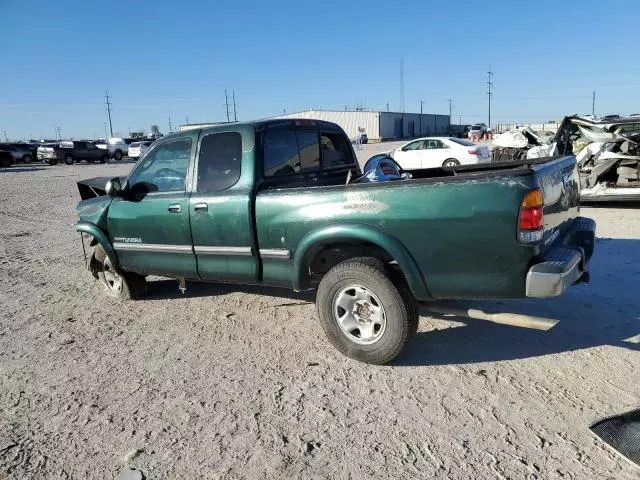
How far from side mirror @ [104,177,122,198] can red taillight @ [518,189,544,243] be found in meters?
3.84

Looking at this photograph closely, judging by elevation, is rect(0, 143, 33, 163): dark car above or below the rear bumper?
above

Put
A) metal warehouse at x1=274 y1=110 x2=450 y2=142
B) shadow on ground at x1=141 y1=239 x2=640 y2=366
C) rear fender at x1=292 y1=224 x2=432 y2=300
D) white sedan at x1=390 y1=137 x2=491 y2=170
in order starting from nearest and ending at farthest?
rear fender at x1=292 y1=224 x2=432 y2=300 → shadow on ground at x1=141 y1=239 x2=640 y2=366 → white sedan at x1=390 y1=137 x2=491 y2=170 → metal warehouse at x1=274 y1=110 x2=450 y2=142

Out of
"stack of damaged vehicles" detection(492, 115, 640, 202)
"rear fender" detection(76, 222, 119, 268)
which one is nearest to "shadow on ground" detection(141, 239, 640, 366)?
"rear fender" detection(76, 222, 119, 268)

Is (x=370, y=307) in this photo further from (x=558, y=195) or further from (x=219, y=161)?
(x=219, y=161)

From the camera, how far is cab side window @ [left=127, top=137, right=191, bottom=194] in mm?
4797

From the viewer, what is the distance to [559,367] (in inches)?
145

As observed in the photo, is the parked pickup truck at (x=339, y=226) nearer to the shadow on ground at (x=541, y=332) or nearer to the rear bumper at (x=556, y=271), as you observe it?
the rear bumper at (x=556, y=271)

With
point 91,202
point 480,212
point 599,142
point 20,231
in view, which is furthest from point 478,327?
point 20,231

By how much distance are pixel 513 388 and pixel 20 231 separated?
34.5 ft

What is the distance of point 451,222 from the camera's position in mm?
3277

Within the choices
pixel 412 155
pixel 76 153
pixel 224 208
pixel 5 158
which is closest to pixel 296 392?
pixel 224 208

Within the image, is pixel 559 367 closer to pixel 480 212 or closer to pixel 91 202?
pixel 480 212

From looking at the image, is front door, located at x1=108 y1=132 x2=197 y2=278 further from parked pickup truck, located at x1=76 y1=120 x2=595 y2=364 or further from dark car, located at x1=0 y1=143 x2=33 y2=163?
dark car, located at x1=0 y1=143 x2=33 y2=163

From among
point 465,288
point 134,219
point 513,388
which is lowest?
point 513,388
